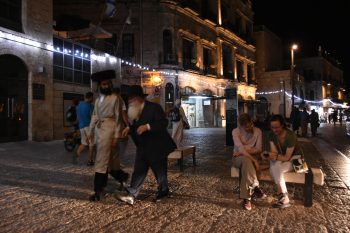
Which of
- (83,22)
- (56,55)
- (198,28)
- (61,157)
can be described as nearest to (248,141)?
(61,157)

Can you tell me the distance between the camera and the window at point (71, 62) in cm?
1734

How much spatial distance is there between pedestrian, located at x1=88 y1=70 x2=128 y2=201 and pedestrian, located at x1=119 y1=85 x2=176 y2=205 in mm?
237

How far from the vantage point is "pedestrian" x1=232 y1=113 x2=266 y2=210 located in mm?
5156

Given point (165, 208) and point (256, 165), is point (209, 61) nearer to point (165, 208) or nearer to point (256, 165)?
point (256, 165)

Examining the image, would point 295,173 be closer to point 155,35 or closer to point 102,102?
point 102,102

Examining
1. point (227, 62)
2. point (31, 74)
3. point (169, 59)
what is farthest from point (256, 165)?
point (227, 62)

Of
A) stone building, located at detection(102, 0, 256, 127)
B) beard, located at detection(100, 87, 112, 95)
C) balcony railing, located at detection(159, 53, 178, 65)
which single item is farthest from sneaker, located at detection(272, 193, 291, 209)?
balcony railing, located at detection(159, 53, 178, 65)

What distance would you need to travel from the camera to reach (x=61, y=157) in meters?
10.8

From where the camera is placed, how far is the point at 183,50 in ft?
101

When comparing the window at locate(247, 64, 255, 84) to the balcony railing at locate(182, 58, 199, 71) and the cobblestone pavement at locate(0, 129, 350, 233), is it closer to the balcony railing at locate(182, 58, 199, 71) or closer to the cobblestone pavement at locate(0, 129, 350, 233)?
the balcony railing at locate(182, 58, 199, 71)

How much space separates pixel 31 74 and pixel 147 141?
1148 cm

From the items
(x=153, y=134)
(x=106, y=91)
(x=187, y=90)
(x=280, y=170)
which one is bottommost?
(x=280, y=170)

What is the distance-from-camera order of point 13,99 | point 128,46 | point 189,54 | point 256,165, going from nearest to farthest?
1. point 256,165
2. point 13,99
3. point 128,46
4. point 189,54

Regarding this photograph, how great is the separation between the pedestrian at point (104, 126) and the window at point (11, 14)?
10.2m
